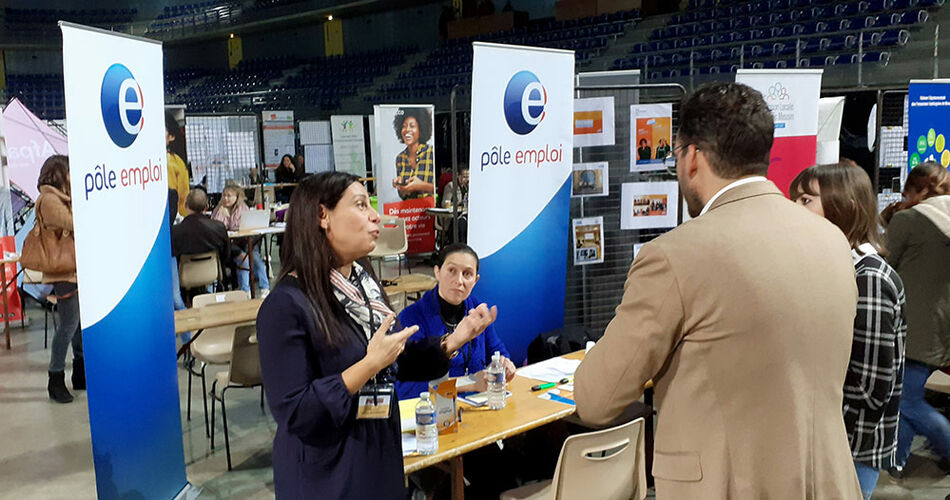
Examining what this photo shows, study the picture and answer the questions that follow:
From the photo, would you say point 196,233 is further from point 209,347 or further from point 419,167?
point 419,167

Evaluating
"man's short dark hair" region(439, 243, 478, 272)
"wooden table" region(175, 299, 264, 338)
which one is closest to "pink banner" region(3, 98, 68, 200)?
"wooden table" region(175, 299, 264, 338)

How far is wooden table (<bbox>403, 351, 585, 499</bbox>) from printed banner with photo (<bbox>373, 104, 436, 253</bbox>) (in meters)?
6.07

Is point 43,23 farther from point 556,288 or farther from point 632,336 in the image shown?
point 632,336

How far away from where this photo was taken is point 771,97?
15.2 ft

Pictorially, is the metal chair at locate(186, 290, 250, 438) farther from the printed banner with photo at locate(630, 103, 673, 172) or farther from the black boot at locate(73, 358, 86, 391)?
the printed banner with photo at locate(630, 103, 673, 172)

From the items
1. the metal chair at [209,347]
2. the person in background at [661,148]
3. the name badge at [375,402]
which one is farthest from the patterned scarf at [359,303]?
A: the metal chair at [209,347]

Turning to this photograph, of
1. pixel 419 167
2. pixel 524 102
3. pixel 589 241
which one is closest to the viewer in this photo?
pixel 524 102

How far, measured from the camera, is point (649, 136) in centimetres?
431

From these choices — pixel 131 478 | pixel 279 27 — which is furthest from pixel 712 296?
pixel 279 27

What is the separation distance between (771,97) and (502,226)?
2.02m

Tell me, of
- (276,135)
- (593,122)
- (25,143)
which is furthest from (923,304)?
(276,135)

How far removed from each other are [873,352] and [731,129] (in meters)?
1.16

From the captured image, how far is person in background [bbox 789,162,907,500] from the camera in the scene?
82.0 inches

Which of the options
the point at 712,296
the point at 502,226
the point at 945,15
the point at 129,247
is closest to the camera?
the point at 712,296
